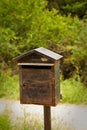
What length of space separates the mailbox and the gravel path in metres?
1.39

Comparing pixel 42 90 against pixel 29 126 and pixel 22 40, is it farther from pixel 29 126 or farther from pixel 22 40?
pixel 22 40

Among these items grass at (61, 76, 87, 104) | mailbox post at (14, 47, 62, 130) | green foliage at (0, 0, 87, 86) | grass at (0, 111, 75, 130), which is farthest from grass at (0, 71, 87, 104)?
mailbox post at (14, 47, 62, 130)

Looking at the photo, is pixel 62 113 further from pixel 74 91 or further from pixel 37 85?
pixel 37 85

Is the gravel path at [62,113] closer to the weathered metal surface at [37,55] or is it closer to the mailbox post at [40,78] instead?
the mailbox post at [40,78]

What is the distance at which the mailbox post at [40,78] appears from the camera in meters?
5.26

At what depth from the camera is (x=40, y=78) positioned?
5.33 metres

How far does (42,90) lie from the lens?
531cm

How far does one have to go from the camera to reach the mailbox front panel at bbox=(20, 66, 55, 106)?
5.28 meters

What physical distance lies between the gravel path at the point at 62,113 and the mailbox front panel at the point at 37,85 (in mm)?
1386

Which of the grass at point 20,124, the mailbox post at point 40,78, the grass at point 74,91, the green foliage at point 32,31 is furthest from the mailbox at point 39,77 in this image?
the green foliage at point 32,31

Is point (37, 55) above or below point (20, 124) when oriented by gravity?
above

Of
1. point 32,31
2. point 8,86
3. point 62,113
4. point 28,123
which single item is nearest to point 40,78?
point 28,123

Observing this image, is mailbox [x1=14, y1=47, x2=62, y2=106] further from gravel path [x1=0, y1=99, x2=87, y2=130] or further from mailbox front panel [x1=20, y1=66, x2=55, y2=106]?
gravel path [x1=0, y1=99, x2=87, y2=130]

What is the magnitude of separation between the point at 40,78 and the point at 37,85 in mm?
116
